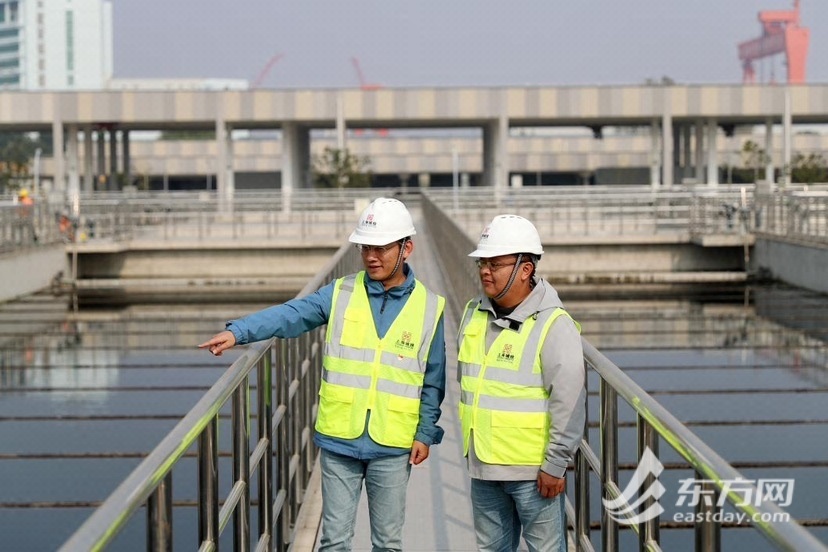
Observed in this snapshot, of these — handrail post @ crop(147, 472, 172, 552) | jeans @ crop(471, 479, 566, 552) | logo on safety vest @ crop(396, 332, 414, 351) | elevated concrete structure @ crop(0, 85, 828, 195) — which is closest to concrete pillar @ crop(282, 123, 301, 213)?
elevated concrete structure @ crop(0, 85, 828, 195)

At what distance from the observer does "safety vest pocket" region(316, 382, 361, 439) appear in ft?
14.8

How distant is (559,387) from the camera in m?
3.97

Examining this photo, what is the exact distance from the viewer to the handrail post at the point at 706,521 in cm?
304

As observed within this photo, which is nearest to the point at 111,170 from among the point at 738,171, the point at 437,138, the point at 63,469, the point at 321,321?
the point at 437,138

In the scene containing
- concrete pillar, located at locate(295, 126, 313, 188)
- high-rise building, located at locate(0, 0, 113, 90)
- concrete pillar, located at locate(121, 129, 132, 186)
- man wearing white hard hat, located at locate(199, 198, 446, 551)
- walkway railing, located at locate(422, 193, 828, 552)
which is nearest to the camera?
walkway railing, located at locate(422, 193, 828, 552)

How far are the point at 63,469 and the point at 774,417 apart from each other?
23.5 feet

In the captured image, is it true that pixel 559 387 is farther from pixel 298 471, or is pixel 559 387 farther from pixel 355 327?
pixel 298 471

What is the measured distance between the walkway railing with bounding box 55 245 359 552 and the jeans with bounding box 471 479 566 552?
2.82 ft

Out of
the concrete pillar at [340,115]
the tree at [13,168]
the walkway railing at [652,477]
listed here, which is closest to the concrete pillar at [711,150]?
the concrete pillar at [340,115]

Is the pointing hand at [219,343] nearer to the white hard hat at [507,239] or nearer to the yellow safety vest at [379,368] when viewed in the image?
the yellow safety vest at [379,368]

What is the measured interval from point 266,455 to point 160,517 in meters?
2.09

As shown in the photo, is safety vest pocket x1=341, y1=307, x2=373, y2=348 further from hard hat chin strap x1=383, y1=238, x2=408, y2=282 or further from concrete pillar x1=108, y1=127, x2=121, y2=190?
→ concrete pillar x1=108, y1=127, x2=121, y2=190

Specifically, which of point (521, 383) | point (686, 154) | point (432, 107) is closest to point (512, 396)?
point (521, 383)

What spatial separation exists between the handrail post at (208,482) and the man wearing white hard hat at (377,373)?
68 cm
